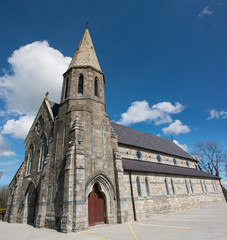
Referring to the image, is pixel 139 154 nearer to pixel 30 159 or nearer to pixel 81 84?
pixel 81 84

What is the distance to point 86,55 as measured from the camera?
58.9 ft

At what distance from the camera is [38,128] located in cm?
1967

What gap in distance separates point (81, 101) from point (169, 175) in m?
14.6

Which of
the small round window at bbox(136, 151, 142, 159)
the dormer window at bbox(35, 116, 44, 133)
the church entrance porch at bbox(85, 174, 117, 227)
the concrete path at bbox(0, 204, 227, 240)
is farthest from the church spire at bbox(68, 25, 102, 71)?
the concrete path at bbox(0, 204, 227, 240)

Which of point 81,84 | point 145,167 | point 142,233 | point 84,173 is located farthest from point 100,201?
point 81,84

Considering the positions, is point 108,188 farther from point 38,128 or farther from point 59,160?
point 38,128

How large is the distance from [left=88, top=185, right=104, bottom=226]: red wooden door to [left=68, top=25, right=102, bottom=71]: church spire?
490 inches

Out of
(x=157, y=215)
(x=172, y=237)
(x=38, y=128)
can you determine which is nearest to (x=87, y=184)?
(x=172, y=237)

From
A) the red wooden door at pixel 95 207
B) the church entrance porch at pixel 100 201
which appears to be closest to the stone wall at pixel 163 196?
the church entrance porch at pixel 100 201

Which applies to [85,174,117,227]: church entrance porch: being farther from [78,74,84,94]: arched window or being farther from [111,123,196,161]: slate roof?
[78,74,84,94]: arched window

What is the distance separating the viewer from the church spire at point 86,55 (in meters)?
17.2

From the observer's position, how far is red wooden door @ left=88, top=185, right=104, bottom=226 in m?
11.8

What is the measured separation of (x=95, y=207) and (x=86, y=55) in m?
15.4

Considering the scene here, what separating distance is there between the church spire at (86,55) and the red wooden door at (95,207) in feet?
40.8
